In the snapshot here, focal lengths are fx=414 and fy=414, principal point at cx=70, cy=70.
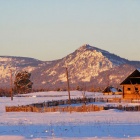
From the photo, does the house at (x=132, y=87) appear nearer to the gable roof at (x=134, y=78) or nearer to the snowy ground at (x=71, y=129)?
the gable roof at (x=134, y=78)

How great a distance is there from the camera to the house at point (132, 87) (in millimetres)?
80875

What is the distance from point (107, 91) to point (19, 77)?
44.8 meters

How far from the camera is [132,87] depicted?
267 ft

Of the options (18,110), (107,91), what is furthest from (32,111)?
(107,91)

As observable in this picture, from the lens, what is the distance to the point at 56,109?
52.2 metres

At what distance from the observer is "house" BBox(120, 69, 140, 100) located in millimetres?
80875

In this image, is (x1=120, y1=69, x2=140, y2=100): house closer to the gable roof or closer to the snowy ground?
the gable roof

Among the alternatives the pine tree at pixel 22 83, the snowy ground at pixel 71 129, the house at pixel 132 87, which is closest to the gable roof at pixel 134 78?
the house at pixel 132 87

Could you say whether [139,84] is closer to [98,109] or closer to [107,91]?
[98,109]

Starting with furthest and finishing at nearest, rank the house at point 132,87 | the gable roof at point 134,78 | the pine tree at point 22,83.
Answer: the pine tree at point 22,83 < the gable roof at point 134,78 < the house at point 132,87

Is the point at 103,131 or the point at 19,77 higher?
the point at 19,77

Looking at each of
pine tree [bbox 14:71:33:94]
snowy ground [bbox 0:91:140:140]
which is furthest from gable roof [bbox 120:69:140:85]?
pine tree [bbox 14:71:33:94]

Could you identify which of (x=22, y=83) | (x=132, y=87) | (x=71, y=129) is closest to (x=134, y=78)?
(x=132, y=87)

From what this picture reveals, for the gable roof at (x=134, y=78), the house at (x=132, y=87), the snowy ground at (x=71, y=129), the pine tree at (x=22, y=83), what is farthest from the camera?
the pine tree at (x=22, y=83)
